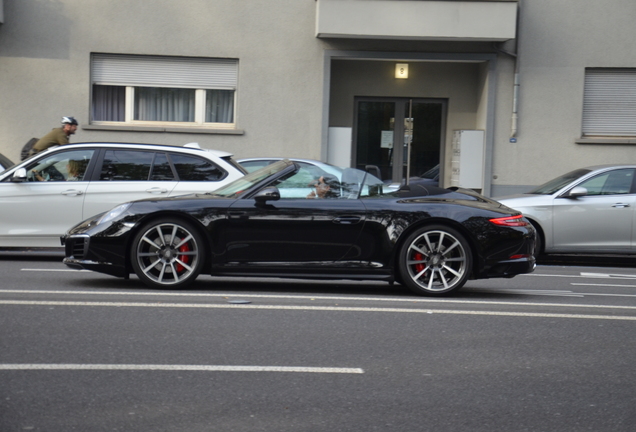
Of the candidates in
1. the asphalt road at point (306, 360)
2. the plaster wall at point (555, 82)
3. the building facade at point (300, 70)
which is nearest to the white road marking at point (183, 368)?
the asphalt road at point (306, 360)

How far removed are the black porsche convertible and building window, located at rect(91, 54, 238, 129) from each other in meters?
10.2

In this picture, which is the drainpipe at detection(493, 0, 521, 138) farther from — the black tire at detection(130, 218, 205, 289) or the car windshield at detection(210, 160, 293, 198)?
the black tire at detection(130, 218, 205, 289)

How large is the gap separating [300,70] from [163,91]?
278 cm

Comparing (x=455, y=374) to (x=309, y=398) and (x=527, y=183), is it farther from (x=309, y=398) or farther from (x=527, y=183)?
(x=527, y=183)

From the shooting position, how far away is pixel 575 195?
500 inches

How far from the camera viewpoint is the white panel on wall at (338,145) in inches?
735

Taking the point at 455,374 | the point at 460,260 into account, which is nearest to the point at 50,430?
the point at 455,374

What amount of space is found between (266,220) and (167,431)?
14.0 feet

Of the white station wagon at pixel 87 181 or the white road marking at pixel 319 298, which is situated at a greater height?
the white station wagon at pixel 87 181

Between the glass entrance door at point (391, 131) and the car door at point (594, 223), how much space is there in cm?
711

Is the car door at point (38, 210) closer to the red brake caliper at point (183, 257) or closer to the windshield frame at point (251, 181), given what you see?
the windshield frame at point (251, 181)

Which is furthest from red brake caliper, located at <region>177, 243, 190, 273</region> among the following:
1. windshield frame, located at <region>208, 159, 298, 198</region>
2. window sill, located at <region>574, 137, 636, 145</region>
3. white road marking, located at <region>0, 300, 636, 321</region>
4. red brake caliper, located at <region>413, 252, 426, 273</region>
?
window sill, located at <region>574, 137, 636, 145</region>

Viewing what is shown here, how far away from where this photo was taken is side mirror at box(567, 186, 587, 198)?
1264 cm

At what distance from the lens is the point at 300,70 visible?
18375 millimetres
